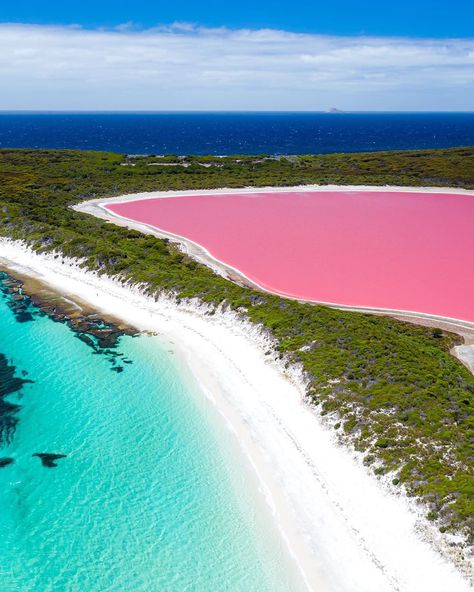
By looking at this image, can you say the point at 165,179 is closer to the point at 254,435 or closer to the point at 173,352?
the point at 173,352

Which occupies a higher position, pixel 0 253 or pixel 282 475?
pixel 0 253

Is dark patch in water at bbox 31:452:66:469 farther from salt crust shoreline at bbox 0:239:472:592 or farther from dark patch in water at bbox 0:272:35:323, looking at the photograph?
dark patch in water at bbox 0:272:35:323

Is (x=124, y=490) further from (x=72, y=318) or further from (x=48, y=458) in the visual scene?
(x=72, y=318)

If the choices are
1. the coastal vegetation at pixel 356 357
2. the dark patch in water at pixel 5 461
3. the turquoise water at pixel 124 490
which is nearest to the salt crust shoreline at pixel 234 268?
the coastal vegetation at pixel 356 357

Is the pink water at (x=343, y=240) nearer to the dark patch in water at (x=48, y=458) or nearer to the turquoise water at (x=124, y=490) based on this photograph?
the turquoise water at (x=124, y=490)

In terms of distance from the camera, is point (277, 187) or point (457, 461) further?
point (277, 187)

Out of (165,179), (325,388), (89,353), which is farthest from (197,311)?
(165,179)
